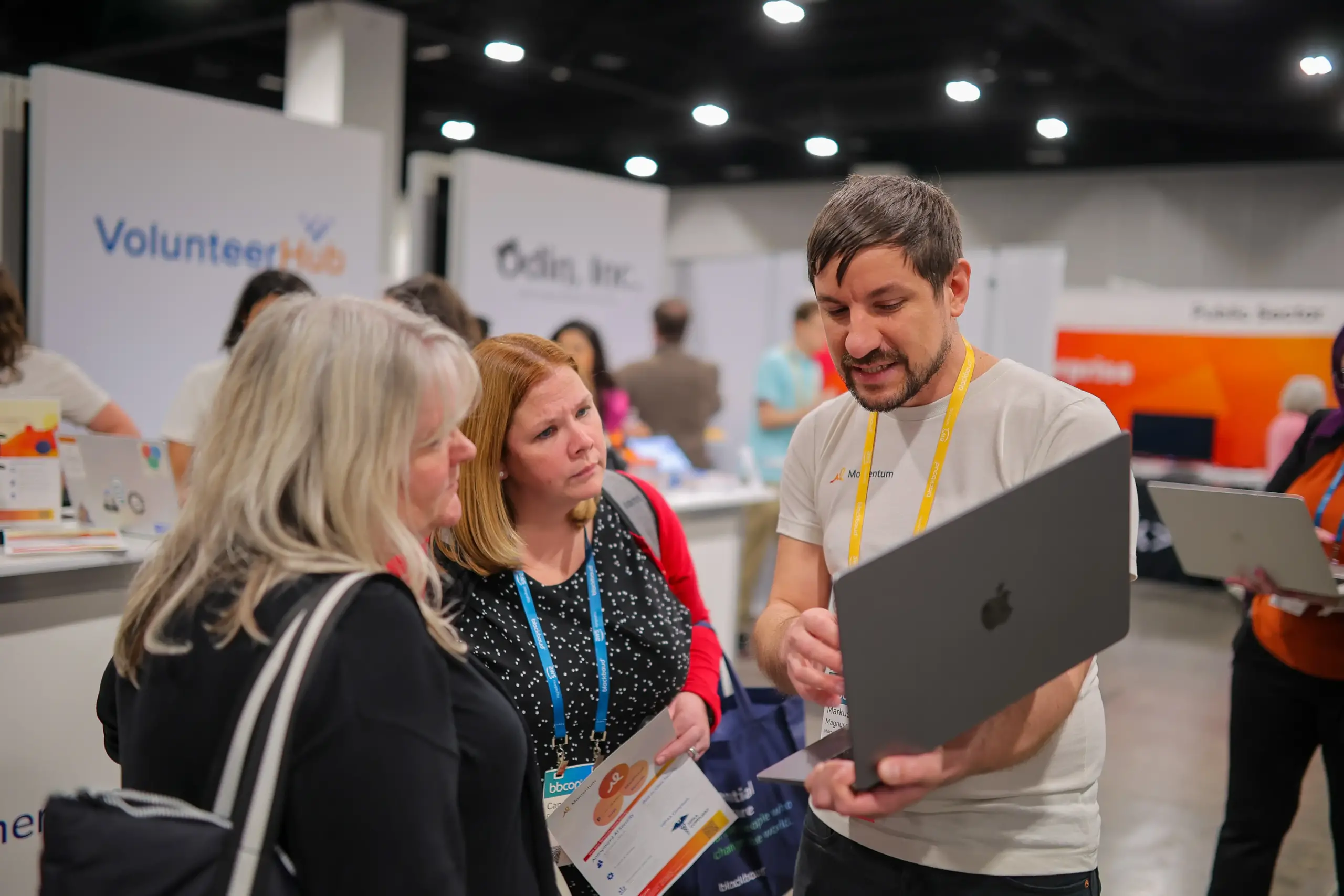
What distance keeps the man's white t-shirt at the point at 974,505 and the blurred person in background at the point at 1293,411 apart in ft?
22.0

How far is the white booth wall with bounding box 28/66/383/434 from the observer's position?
171 inches

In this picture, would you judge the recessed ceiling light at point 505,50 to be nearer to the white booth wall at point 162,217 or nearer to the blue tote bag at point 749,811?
the white booth wall at point 162,217

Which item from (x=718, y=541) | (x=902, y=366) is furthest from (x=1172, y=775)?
(x=902, y=366)

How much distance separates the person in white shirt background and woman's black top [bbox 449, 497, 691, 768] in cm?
197

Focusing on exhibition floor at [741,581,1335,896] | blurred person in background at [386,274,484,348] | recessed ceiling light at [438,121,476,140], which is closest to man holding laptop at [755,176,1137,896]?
blurred person in background at [386,274,484,348]

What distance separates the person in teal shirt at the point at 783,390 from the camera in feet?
19.8

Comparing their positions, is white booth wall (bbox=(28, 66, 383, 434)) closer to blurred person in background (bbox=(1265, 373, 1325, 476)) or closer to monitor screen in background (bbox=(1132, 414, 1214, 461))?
blurred person in background (bbox=(1265, 373, 1325, 476))

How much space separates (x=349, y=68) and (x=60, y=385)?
4.05 meters

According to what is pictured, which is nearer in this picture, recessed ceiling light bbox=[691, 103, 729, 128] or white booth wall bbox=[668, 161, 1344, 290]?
recessed ceiling light bbox=[691, 103, 729, 128]

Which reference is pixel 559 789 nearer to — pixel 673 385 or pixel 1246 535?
pixel 1246 535

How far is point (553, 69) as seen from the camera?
31.9ft

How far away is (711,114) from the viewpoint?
9523mm

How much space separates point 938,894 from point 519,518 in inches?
33.2

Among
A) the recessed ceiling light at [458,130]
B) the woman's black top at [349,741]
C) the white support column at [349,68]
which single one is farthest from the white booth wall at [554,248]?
the recessed ceiling light at [458,130]
